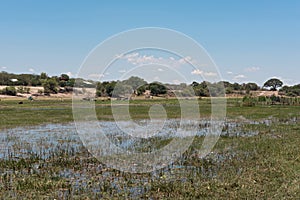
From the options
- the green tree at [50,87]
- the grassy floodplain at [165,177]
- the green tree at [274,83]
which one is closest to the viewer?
the grassy floodplain at [165,177]

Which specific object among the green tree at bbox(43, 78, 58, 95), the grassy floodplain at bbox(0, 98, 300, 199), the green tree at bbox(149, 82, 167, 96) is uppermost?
the green tree at bbox(43, 78, 58, 95)

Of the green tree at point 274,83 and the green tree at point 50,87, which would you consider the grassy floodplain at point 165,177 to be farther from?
the green tree at point 274,83

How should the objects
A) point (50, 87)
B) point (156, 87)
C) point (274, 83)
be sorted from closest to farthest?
point (156, 87), point (50, 87), point (274, 83)

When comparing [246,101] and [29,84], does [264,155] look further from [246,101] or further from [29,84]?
[29,84]

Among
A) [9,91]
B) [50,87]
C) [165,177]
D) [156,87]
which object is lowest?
[165,177]

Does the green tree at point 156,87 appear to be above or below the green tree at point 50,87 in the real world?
below

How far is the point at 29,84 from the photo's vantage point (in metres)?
142

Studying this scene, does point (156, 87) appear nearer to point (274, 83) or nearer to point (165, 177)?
point (165, 177)

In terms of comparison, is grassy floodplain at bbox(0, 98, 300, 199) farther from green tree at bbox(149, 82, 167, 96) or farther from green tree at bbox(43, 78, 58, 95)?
green tree at bbox(43, 78, 58, 95)

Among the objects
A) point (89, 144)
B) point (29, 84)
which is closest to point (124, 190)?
point (89, 144)

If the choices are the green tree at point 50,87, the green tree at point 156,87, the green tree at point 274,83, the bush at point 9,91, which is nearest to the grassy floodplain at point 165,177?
the green tree at point 156,87

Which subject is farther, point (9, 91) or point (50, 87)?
point (50, 87)

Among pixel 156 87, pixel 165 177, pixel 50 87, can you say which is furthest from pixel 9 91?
pixel 165 177

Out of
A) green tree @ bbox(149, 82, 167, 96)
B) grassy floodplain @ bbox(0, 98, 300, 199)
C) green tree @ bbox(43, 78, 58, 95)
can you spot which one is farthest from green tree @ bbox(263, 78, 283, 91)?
grassy floodplain @ bbox(0, 98, 300, 199)
